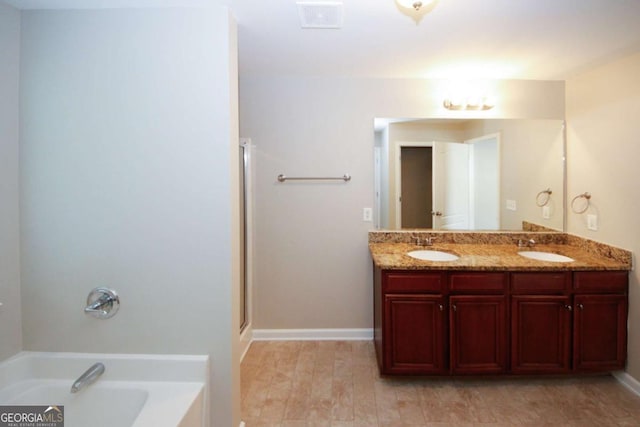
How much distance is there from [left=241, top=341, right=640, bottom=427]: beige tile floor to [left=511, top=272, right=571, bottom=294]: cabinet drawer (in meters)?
0.70

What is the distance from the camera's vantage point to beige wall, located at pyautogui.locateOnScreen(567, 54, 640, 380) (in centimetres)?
206

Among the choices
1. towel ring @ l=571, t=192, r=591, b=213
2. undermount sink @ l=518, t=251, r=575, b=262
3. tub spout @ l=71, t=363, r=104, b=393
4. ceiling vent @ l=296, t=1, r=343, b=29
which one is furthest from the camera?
towel ring @ l=571, t=192, r=591, b=213

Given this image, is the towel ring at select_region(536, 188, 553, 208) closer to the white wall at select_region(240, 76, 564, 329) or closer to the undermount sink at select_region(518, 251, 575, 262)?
the undermount sink at select_region(518, 251, 575, 262)

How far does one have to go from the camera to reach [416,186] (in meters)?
2.71

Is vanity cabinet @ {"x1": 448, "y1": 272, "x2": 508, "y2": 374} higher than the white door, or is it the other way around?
the white door

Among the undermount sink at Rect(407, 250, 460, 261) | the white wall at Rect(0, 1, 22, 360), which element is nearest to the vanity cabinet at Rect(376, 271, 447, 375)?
the undermount sink at Rect(407, 250, 460, 261)

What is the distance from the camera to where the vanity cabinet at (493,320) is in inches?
81.4

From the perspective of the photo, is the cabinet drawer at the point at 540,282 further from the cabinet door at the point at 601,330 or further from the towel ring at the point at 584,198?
the towel ring at the point at 584,198

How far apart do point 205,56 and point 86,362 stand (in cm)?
171

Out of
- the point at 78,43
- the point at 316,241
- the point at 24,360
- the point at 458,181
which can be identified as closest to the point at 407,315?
the point at 316,241

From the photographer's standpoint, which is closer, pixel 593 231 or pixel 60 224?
pixel 60 224

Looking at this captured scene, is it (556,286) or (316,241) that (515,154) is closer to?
(556,286)

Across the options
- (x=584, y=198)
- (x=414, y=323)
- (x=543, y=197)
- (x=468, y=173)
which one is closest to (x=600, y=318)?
(x=584, y=198)

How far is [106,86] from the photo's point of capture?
61.4 inches
